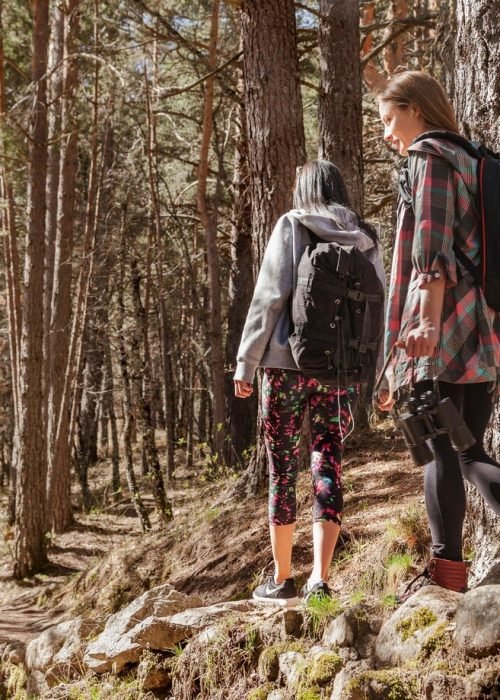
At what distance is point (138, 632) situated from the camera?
4102 millimetres

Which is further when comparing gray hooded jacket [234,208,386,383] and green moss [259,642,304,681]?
gray hooded jacket [234,208,386,383]

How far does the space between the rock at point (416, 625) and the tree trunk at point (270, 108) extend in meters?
3.11

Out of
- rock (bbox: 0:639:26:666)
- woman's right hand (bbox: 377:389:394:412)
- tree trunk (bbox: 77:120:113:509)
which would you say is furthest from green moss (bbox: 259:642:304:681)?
tree trunk (bbox: 77:120:113:509)

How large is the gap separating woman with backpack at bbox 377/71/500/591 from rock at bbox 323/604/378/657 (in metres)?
0.34

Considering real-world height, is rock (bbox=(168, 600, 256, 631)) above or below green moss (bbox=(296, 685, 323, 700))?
above

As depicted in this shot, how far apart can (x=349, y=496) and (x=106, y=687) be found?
233 centimetres

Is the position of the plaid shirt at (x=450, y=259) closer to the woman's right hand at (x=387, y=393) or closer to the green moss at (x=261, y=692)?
the woman's right hand at (x=387, y=393)

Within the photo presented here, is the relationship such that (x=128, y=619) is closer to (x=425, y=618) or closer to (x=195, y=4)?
(x=425, y=618)

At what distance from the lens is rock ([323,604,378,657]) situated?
307 centimetres

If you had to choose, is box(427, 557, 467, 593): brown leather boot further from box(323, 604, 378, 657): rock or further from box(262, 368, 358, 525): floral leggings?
box(262, 368, 358, 525): floral leggings

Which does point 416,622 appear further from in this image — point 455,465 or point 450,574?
point 455,465

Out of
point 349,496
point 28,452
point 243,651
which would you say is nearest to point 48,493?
point 28,452

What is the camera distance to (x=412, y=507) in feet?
15.2

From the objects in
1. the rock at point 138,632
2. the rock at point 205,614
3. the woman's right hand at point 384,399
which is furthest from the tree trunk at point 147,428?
the woman's right hand at point 384,399
